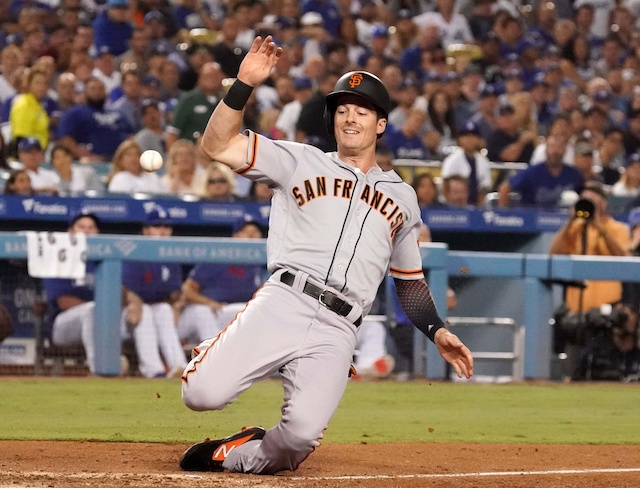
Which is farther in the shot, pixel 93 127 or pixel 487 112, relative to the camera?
pixel 487 112

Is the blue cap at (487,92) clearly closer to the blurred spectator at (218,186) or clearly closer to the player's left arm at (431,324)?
the blurred spectator at (218,186)

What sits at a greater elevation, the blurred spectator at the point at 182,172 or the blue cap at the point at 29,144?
the blue cap at the point at 29,144

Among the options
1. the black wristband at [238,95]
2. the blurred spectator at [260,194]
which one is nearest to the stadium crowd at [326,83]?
the blurred spectator at [260,194]

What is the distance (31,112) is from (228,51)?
2.99 meters

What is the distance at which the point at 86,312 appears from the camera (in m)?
9.13

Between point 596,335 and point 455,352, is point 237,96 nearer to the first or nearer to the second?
point 455,352

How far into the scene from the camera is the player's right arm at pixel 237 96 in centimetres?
476

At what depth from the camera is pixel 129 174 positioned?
425 inches

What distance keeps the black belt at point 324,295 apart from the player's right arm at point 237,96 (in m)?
0.59

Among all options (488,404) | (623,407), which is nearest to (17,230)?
(488,404)

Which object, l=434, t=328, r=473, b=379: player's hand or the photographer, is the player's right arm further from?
the photographer

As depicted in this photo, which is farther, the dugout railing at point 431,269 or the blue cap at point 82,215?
the blue cap at point 82,215

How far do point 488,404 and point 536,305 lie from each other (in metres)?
1.78

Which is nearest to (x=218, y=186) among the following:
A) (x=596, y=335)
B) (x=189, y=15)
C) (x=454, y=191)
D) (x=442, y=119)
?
(x=454, y=191)
